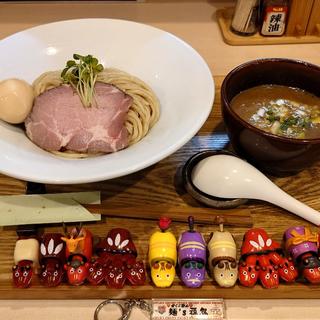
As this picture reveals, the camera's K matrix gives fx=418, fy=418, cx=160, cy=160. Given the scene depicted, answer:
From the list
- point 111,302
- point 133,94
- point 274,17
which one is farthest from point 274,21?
point 111,302

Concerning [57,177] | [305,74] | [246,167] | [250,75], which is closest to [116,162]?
[57,177]

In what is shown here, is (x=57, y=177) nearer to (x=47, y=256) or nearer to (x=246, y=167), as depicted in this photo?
(x=47, y=256)

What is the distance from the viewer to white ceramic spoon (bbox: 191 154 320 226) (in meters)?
1.02

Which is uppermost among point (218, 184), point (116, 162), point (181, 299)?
point (116, 162)

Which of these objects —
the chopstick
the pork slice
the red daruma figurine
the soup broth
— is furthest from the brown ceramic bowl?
the red daruma figurine

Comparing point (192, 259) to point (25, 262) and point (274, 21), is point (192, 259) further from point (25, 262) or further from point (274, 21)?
point (274, 21)

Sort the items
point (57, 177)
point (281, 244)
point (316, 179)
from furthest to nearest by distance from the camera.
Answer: point (316, 179) → point (281, 244) → point (57, 177)

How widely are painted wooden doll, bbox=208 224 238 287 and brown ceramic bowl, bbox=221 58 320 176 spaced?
0.25m

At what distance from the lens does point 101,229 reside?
1.01 metres

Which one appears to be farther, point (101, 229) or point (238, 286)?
point (101, 229)

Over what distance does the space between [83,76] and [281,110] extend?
0.53m

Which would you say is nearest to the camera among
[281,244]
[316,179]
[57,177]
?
[57,177]

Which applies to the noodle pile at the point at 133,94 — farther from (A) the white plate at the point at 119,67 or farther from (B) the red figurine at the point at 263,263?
(B) the red figurine at the point at 263,263

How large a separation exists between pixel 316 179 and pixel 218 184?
0.30 m
